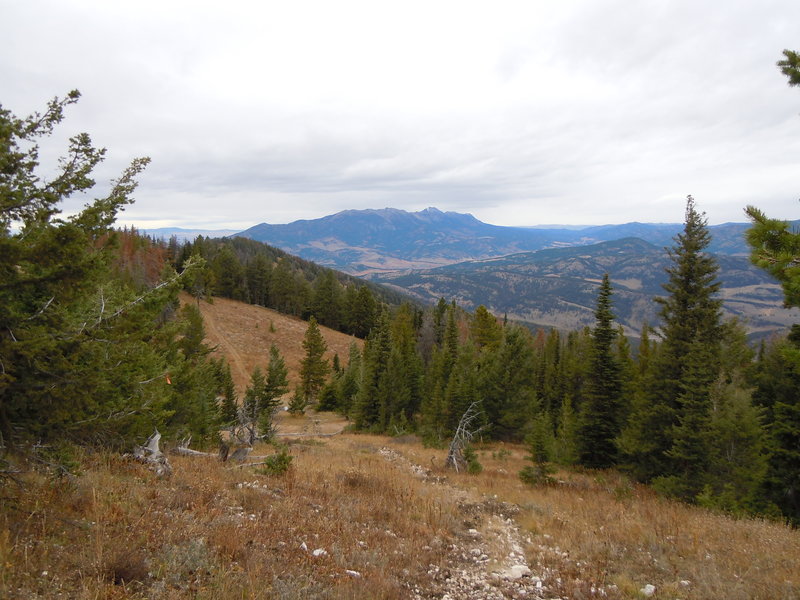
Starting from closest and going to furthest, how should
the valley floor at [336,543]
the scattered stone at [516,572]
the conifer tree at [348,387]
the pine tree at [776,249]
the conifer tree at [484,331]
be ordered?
the valley floor at [336,543] → the pine tree at [776,249] → the scattered stone at [516,572] → the conifer tree at [348,387] → the conifer tree at [484,331]

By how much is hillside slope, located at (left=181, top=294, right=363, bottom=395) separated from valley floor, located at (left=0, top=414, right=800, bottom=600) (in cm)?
4619

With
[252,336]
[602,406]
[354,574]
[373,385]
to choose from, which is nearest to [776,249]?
[354,574]

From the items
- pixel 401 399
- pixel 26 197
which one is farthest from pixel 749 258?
pixel 401 399

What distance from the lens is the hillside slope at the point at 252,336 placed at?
5947 cm

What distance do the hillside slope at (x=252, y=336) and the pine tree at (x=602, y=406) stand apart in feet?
137

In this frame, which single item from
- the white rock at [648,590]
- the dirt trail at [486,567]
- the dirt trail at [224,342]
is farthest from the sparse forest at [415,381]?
the dirt trail at [224,342]

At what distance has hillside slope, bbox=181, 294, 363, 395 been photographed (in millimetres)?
59469

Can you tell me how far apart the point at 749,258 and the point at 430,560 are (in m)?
6.75

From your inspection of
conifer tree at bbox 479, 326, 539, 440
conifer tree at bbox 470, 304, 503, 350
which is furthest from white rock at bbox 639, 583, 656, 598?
conifer tree at bbox 470, 304, 503, 350

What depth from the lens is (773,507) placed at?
13.9m

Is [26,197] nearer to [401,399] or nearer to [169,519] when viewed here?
[169,519]

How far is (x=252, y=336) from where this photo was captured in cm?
6700

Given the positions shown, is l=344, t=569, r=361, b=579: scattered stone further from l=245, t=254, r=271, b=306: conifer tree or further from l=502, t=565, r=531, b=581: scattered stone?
l=245, t=254, r=271, b=306: conifer tree

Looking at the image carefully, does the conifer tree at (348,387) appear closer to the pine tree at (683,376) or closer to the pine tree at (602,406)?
the pine tree at (602,406)
